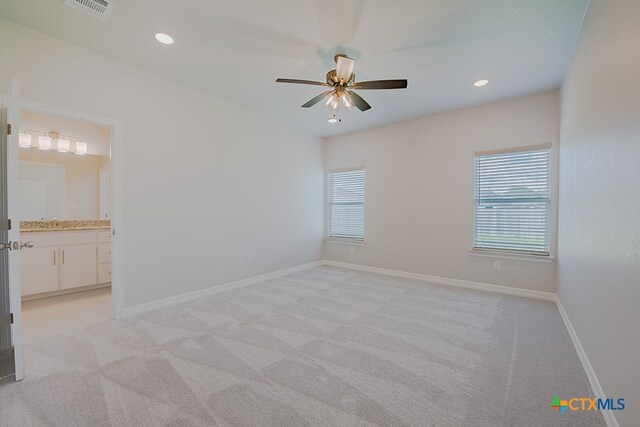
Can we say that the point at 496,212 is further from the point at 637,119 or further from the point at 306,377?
the point at 306,377

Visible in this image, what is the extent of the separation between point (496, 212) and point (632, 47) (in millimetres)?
2942

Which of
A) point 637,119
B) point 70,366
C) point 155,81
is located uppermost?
point 155,81

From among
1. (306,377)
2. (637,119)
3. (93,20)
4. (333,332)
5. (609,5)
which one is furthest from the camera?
(333,332)

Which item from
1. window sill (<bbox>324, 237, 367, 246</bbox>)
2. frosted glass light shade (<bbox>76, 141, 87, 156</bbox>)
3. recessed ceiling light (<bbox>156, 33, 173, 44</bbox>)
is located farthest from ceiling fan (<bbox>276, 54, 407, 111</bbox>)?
frosted glass light shade (<bbox>76, 141, 87, 156</bbox>)

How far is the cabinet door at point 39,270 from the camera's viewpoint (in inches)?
133

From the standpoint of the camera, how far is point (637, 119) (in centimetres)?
128

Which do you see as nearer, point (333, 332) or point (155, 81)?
point (333, 332)

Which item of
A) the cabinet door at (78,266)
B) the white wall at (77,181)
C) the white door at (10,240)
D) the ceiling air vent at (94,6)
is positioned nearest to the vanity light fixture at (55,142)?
the white wall at (77,181)

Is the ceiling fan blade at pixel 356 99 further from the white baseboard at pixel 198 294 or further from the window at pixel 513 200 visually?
the white baseboard at pixel 198 294

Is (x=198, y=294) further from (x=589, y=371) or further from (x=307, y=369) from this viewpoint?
(x=589, y=371)

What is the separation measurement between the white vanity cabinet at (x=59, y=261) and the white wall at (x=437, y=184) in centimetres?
421

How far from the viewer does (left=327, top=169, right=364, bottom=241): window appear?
17.9 feet

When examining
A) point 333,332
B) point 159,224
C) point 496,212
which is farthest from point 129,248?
point 496,212

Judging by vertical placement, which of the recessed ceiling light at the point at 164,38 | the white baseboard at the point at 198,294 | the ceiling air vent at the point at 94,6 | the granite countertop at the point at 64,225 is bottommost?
the white baseboard at the point at 198,294
